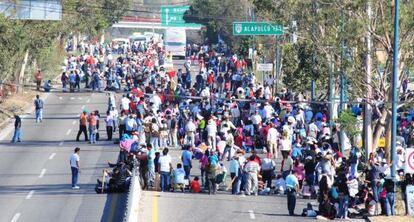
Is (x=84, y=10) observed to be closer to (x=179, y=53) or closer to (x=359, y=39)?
(x=179, y=53)

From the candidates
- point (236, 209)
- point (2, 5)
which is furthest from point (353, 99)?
point (2, 5)

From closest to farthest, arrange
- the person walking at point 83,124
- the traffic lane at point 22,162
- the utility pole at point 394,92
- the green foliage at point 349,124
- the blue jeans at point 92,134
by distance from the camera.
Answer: the utility pole at point 394,92 < the traffic lane at point 22,162 < the green foliage at point 349,124 < the blue jeans at point 92,134 < the person walking at point 83,124

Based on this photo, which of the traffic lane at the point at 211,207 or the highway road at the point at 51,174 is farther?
the highway road at the point at 51,174

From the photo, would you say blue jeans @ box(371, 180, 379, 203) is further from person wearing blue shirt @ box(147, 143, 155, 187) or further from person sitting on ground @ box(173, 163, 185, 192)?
person wearing blue shirt @ box(147, 143, 155, 187)

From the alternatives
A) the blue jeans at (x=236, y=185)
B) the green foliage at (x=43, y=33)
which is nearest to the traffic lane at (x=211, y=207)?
the blue jeans at (x=236, y=185)

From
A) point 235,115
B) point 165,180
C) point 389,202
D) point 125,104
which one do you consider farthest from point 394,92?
point 125,104

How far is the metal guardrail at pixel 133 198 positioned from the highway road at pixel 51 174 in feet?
2.15

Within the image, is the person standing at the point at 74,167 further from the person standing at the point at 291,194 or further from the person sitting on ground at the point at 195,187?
the person standing at the point at 291,194

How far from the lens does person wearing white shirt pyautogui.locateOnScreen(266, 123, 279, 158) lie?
4562 centimetres

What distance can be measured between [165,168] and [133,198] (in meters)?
5.13

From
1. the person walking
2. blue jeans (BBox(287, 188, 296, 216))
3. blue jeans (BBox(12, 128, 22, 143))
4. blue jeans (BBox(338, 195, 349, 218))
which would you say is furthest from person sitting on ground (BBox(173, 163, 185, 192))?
blue jeans (BBox(12, 128, 22, 143))

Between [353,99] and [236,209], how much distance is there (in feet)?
41.5

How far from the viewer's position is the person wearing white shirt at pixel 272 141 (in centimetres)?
4562

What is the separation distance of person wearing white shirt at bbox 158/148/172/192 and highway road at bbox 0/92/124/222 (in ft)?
5.05
